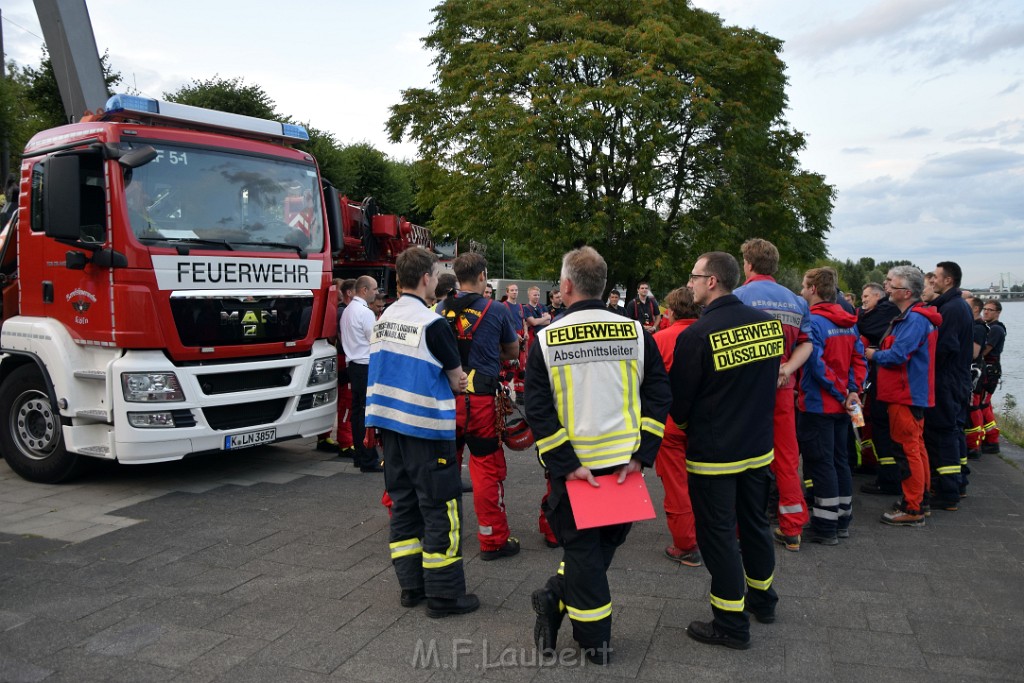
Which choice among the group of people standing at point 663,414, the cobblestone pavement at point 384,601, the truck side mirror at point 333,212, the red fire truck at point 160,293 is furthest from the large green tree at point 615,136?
the cobblestone pavement at point 384,601

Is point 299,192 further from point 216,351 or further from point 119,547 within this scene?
point 119,547

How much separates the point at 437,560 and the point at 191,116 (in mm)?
5008

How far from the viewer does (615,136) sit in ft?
69.8

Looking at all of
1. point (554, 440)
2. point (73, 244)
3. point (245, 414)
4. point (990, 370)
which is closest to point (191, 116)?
point (73, 244)

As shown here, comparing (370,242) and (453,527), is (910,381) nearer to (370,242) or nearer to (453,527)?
(453,527)

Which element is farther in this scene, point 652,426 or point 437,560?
point 437,560

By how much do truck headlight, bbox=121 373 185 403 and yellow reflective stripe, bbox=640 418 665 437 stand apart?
445 centimetres

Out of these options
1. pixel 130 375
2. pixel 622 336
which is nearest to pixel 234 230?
pixel 130 375

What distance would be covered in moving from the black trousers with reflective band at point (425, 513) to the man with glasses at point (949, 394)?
4.27m

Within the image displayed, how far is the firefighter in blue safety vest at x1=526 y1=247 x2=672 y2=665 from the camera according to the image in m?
3.31

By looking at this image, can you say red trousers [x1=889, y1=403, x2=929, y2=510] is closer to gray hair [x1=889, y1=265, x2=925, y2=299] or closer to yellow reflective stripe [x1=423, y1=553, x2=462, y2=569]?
gray hair [x1=889, y1=265, x2=925, y2=299]

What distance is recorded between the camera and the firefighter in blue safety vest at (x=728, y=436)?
11.7 feet

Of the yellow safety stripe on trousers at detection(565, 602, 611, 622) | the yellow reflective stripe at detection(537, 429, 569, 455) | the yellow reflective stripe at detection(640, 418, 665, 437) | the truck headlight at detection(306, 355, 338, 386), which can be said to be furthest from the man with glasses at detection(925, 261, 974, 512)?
the truck headlight at detection(306, 355, 338, 386)

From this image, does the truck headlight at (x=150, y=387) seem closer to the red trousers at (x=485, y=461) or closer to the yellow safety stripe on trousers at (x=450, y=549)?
the red trousers at (x=485, y=461)
